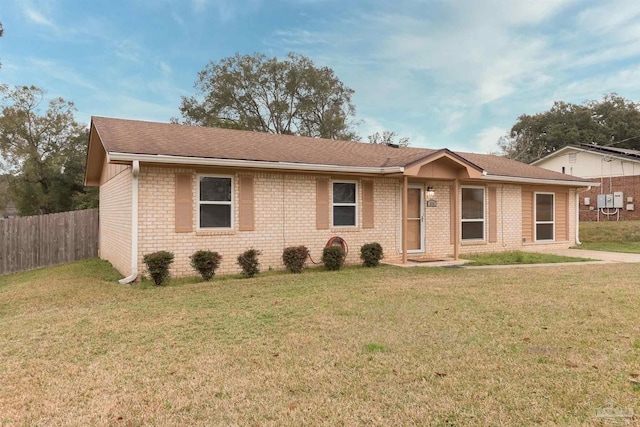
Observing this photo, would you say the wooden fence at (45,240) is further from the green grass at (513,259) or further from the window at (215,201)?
the green grass at (513,259)

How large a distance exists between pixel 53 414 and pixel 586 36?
22.1 meters

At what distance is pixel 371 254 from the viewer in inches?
397

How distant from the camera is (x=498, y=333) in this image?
4.43m

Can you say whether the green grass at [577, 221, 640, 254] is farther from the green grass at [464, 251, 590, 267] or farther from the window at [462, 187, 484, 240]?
the window at [462, 187, 484, 240]

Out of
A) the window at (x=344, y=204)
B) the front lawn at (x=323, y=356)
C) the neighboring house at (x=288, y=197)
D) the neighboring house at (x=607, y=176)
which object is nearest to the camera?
the front lawn at (x=323, y=356)

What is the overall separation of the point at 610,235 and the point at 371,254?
43.3 ft

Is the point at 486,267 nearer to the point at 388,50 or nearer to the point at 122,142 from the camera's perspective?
the point at 122,142

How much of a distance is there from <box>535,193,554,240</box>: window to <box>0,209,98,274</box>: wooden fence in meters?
15.3

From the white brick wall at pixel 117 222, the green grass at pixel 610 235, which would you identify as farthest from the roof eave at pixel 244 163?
the green grass at pixel 610 235

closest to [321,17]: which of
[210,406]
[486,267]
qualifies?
[486,267]

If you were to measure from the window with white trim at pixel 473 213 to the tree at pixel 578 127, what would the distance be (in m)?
32.7

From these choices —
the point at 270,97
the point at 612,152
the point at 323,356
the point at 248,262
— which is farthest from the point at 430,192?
the point at 270,97

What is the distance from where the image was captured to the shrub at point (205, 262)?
8164mm

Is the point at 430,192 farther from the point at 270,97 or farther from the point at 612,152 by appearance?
the point at 270,97
